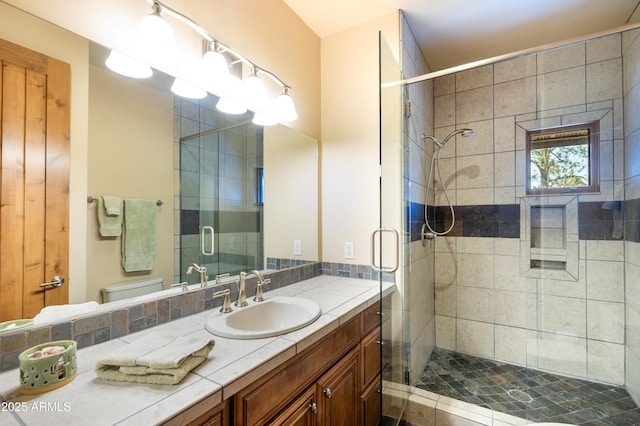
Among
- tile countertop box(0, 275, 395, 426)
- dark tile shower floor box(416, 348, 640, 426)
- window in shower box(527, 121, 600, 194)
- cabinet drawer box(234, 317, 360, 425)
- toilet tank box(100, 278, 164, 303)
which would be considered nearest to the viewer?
tile countertop box(0, 275, 395, 426)

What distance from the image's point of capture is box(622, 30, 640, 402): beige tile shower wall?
1781mm

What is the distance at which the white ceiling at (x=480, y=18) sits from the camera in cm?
189

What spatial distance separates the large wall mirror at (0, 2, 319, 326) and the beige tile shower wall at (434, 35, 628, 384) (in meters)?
1.61

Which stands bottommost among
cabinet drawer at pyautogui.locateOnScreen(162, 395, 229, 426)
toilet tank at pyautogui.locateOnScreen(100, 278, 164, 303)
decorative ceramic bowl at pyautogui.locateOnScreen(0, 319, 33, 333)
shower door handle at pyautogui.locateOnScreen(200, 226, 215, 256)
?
cabinet drawer at pyautogui.locateOnScreen(162, 395, 229, 426)

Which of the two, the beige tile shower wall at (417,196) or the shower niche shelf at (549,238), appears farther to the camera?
the shower niche shelf at (549,238)

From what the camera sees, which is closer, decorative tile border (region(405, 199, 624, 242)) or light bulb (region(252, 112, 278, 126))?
light bulb (region(252, 112, 278, 126))

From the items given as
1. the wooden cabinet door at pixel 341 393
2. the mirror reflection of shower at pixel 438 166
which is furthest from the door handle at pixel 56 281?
the mirror reflection of shower at pixel 438 166

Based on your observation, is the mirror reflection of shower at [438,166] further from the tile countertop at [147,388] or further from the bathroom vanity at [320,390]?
the tile countertop at [147,388]

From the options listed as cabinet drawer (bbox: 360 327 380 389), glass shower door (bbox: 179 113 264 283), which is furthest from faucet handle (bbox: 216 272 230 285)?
cabinet drawer (bbox: 360 327 380 389)

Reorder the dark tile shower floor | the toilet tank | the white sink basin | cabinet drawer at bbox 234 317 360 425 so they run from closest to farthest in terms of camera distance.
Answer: cabinet drawer at bbox 234 317 360 425 → the toilet tank → the white sink basin → the dark tile shower floor

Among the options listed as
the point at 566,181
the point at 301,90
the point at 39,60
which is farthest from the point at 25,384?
the point at 566,181

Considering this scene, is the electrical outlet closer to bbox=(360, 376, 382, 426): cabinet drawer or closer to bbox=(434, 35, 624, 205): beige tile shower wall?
bbox=(360, 376, 382, 426): cabinet drawer

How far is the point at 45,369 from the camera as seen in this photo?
2.33ft

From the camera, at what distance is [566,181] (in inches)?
82.6
